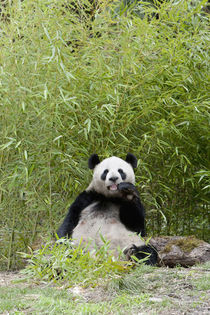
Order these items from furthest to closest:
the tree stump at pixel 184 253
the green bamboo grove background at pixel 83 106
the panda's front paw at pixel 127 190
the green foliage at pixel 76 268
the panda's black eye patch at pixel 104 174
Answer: the green bamboo grove background at pixel 83 106 → the tree stump at pixel 184 253 → the panda's black eye patch at pixel 104 174 → the panda's front paw at pixel 127 190 → the green foliage at pixel 76 268

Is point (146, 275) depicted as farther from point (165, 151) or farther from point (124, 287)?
point (165, 151)

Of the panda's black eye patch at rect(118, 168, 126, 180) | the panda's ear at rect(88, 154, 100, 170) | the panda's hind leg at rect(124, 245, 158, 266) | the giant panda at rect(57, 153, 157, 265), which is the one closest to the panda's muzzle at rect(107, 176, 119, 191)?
the giant panda at rect(57, 153, 157, 265)

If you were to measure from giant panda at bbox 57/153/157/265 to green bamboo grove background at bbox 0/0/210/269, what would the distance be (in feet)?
1.14

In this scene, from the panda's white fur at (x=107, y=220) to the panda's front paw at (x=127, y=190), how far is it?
2 centimetres

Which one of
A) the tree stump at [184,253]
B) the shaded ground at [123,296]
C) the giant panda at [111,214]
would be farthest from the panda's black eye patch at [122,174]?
the shaded ground at [123,296]

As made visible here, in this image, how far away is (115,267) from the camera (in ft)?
8.56

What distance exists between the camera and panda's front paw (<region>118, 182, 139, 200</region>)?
326cm

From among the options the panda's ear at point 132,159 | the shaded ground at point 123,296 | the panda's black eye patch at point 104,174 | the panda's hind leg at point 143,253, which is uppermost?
the panda's ear at point 132,159

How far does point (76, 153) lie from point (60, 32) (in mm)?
1077

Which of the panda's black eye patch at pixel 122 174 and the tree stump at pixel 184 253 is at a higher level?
the panda's black eye patch at pixel 122 174

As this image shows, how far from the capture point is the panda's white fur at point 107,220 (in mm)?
3316

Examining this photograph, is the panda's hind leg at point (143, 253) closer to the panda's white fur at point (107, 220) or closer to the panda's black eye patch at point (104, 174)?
the panda's white fur at point (107, 220)

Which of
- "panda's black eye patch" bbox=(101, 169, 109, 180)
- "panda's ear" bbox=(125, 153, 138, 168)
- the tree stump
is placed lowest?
the tree stump

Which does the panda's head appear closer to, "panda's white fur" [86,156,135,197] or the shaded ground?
"panda's white fur" [86,156,135,197]
